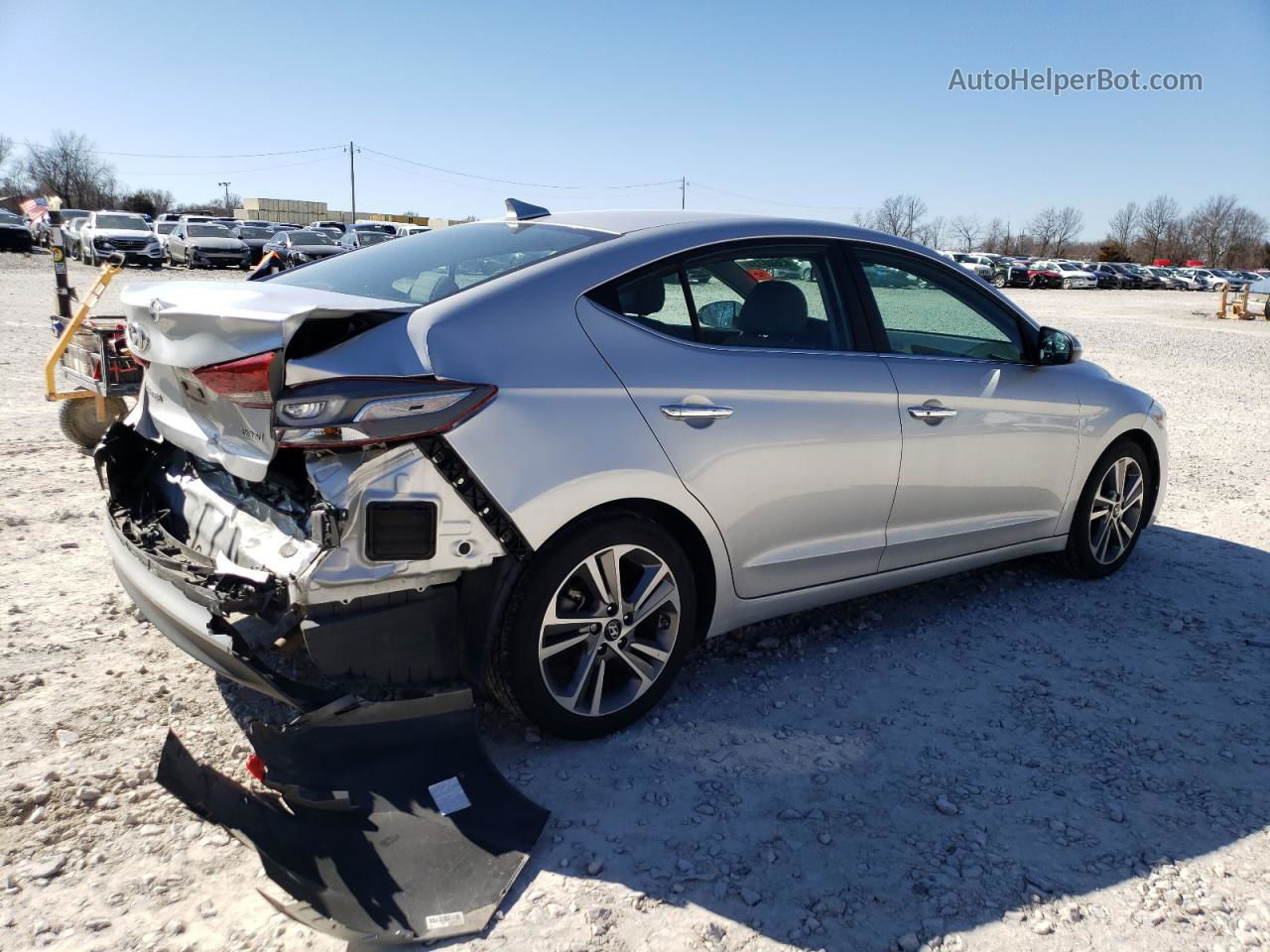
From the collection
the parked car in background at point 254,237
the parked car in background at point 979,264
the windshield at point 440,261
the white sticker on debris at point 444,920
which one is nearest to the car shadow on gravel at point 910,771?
the white sticker on debris at point 444,920

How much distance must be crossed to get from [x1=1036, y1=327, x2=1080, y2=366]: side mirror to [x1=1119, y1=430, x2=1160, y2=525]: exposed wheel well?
752 mm

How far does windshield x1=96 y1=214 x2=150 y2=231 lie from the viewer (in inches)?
1276

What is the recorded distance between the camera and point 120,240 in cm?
3145

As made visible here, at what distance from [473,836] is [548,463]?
107 centimetres

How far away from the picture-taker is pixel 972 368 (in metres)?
4.21

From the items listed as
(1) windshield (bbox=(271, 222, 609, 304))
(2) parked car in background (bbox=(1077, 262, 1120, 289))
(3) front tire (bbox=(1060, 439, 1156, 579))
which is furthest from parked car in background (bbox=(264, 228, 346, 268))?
(2) parked car in background (bbox=(1077, 262, 1120, 289))

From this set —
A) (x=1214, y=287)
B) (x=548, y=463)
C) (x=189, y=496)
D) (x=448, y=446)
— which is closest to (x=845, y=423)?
(x=548, y=463)

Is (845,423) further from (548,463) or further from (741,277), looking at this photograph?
(548,463)

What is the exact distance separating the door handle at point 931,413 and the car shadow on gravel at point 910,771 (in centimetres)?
101

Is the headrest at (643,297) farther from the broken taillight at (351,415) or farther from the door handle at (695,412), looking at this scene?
the broken taillight at (351,415)

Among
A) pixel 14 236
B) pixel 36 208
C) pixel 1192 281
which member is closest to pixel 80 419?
pixel 36 208

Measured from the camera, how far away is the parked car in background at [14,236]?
121 ft

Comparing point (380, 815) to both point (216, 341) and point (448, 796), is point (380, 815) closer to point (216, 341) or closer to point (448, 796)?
point (448, 796)

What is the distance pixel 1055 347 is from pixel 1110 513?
1.11m
